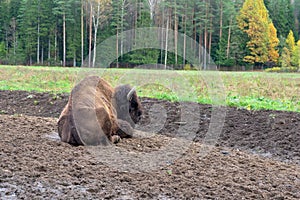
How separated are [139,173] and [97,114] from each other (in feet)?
5.42

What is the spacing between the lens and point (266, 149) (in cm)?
922

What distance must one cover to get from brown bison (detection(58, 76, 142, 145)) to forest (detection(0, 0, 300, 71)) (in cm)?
3300

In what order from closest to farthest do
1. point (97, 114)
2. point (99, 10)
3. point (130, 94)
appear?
1. point (97, 114)
2. point (130, 94)
3. point (99, 10)

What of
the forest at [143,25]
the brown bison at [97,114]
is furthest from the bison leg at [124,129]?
the forest at [143,25]

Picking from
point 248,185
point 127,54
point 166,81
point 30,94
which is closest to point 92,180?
point 248,185

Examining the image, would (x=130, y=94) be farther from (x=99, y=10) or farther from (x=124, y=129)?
(x=99, y=10)

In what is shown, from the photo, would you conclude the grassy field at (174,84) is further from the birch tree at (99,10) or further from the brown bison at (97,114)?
the birch tree at (99,10)

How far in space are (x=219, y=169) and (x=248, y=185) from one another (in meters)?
0.75

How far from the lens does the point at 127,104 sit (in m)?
8.12

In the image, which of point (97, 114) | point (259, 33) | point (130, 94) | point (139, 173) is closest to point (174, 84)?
point (130, 94)

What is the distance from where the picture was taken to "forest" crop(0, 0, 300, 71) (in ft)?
142

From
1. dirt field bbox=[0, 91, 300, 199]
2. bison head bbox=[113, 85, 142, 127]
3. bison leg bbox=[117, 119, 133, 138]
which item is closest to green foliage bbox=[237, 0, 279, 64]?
dirt field bbox=[0, 91, 300, 199]

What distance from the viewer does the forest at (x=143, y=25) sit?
43375 millimetres

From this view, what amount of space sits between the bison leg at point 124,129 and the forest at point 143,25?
3317cm
